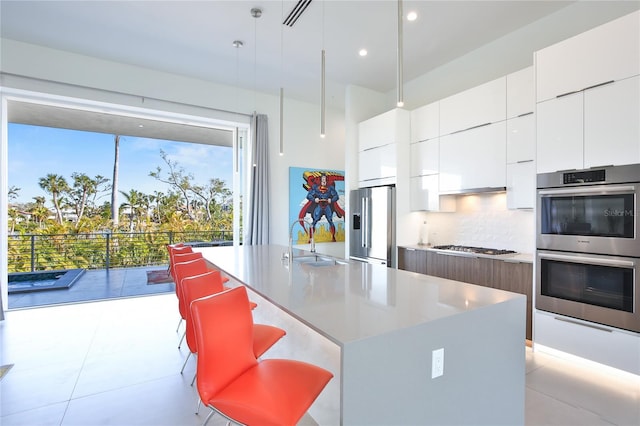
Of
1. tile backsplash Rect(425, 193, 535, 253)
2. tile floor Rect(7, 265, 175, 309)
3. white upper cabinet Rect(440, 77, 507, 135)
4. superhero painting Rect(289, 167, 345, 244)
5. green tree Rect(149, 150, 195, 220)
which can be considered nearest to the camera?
white upper cabinet Rect(440, 77, 507, 135)

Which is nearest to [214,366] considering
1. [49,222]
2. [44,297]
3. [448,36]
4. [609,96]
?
[609,96]

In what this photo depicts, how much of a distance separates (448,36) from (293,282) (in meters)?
3.43

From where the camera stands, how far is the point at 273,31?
356 centimetres

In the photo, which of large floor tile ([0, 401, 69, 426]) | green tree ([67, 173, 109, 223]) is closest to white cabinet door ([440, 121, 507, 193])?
large floor tile ([0, 401, 69, 426])

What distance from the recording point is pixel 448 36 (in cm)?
365

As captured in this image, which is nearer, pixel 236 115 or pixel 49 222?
pixel 236 115

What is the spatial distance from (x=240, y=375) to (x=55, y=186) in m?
6.19

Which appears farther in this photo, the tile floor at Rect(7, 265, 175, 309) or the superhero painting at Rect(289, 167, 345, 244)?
the superhero painting at Rect(289, 167, 345, 244)

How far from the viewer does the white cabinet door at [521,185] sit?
10.2ft

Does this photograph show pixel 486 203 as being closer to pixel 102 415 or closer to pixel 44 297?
pixel 102 415

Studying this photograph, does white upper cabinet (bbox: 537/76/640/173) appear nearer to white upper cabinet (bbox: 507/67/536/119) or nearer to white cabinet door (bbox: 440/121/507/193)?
white upper cabinet (bbox: 507/67/536/119)

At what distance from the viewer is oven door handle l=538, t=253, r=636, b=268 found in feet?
7.60

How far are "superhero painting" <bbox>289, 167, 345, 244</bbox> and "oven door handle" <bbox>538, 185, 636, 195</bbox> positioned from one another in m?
3.46

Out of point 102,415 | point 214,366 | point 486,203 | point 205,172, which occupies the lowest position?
point 102,415
